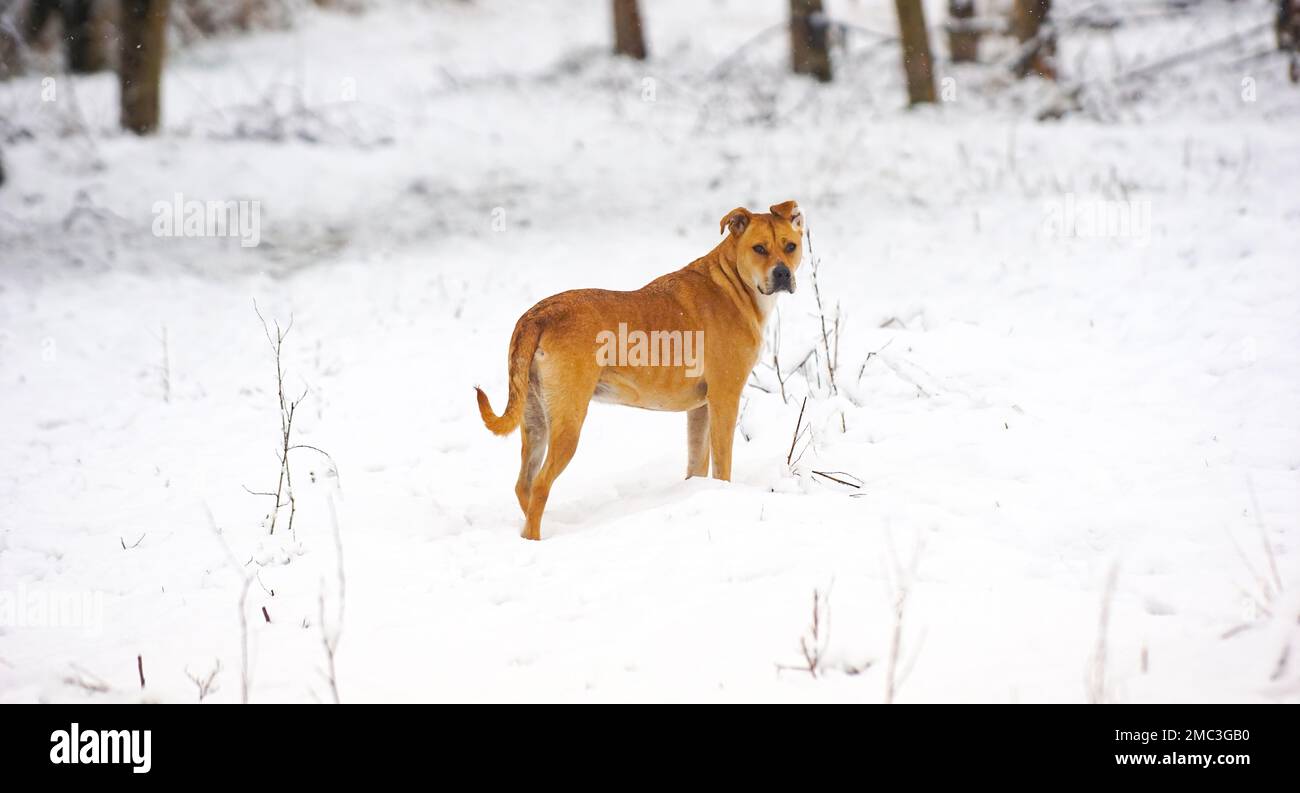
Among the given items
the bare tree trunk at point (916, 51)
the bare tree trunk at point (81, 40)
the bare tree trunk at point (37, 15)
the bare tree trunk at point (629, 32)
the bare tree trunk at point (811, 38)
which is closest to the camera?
the bare tree trunk at point (916, 51)

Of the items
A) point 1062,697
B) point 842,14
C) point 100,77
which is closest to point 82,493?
point 1062,697

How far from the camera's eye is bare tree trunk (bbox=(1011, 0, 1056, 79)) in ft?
47.0

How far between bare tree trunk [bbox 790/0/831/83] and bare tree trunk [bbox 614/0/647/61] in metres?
2.95

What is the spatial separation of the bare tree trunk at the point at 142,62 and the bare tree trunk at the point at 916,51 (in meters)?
10.8

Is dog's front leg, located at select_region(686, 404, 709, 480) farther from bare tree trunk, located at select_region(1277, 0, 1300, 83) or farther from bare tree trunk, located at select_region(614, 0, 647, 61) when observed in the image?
bare tree trunk, located at select_region(614, 0, 647, 61)

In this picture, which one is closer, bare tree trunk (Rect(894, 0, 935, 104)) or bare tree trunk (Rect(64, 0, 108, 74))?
bare tree trunk (Rect(894, 0, 935, 104))

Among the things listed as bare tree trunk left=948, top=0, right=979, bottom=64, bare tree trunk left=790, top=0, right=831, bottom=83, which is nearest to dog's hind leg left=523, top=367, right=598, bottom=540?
bare tree trunk left=790, top=0, right=831, bottom=83

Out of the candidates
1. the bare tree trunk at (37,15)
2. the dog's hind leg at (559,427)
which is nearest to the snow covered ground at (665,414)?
the dog's hind leg at (559,427)

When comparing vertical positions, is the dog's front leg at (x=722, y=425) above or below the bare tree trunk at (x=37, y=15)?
below

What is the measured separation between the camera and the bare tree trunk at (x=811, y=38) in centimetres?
1647

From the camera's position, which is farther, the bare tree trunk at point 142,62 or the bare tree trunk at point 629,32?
the bare tree trunk at point 629,32

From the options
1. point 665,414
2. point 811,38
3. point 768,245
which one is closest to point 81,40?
point 811,38

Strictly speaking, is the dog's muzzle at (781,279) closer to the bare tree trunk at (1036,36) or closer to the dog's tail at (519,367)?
the dog's tail at (519,367)

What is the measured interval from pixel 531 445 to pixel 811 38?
13378 millimetres
